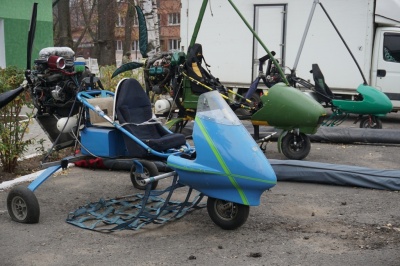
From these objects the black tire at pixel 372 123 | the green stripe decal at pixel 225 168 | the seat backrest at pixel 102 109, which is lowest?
the black tire at pixel 372 123

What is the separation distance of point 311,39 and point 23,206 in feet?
35.4

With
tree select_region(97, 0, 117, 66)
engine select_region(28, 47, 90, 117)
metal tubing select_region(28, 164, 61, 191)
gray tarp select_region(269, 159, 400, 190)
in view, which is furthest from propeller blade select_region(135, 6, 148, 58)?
tree select_region(97, 0, 117, 66)

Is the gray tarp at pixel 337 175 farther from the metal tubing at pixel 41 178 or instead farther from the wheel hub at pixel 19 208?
the wheel hub at pixel 19 208

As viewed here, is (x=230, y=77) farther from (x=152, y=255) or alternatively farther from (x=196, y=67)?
(x=152, y=255)

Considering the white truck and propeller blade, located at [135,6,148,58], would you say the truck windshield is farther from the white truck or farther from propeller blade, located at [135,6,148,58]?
propeller blade, located at [135,6,148,58]

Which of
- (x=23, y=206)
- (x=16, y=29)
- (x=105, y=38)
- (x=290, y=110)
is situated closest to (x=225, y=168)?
(x=23, y=206)

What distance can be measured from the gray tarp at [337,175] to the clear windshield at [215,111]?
238cm

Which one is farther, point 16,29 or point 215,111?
point 16,29

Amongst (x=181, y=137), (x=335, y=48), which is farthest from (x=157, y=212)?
(x=335, y=48)

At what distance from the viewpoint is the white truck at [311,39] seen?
582 inches

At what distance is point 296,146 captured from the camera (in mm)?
9648

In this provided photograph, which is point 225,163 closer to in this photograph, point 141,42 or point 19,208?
point 19,208

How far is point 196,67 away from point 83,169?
2.74 metres

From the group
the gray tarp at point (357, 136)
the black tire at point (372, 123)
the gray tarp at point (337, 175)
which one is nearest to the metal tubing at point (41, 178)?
the gray tarp at point (337, 175)
